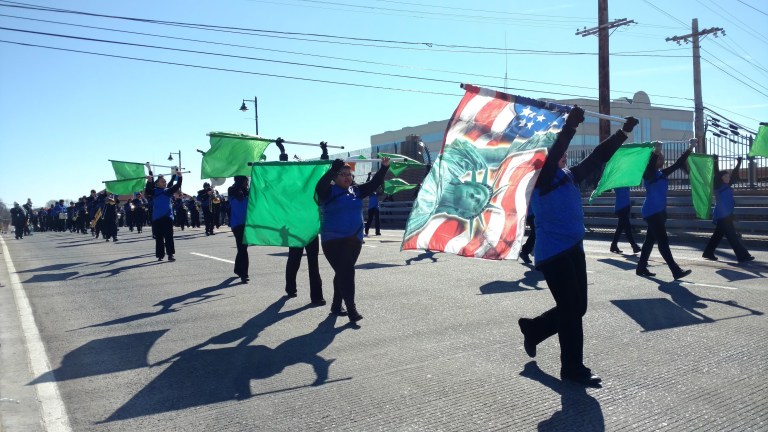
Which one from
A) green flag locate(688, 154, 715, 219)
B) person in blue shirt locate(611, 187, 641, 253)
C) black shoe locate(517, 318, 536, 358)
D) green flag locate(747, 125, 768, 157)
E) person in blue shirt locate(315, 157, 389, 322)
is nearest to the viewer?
black shoe locate(517, 318, 536, 358)

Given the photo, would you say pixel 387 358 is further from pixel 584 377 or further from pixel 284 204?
pixel 284 204

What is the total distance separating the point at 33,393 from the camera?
5066 millimetres

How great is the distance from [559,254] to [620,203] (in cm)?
923

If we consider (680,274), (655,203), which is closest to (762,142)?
(655,203)

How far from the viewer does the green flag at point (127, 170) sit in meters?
18.7

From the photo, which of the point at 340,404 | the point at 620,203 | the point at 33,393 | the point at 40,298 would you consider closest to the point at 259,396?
the point at 340,404

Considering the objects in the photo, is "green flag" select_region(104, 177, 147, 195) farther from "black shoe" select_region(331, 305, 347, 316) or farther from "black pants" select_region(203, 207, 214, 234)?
"black shoe" select_region(331, 305, 347, 316)

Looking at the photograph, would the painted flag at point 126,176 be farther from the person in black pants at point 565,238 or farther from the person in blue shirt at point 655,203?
the person in black pants at point 565,238

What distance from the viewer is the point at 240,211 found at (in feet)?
35.2

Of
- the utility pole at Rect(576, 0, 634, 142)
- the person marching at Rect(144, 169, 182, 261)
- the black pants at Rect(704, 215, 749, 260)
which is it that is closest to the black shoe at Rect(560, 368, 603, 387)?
the black pants at Rect(704, 215, 749, 260)

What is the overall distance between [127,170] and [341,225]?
13271mm

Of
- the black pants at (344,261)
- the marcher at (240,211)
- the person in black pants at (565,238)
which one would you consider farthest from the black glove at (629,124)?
the marcher at (240,211)

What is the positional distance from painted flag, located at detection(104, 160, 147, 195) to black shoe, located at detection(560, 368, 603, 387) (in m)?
15.8

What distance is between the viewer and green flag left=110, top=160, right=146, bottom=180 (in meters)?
18.7
